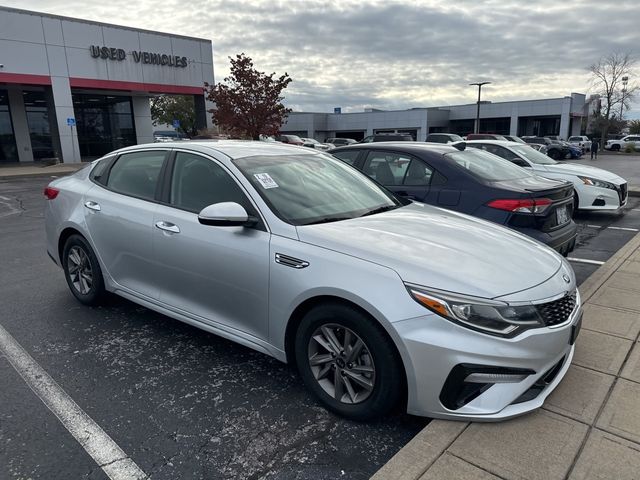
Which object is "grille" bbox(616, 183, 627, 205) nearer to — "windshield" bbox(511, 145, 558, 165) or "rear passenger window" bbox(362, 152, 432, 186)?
"windshield" bbox(511, 145, 558, 165)

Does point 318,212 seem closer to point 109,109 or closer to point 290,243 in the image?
point 290,243

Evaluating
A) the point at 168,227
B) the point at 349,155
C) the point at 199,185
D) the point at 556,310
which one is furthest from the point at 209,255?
the point at 349,155

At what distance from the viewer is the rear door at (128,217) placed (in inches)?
152

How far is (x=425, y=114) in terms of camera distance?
Result: 61.9 meters

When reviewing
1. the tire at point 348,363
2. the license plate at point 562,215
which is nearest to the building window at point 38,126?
the license plate at point 562,215

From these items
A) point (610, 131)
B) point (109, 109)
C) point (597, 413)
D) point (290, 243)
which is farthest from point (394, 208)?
point (610, 131)

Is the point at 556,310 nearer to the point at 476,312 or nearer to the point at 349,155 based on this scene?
the point at 476,312

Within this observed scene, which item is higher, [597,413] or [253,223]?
[253,223]

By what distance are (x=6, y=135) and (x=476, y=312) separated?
32.6m

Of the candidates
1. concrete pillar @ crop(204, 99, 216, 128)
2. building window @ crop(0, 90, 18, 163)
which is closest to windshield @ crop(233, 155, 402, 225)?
concrete pillar @ crop(204, 99, 216, 128)

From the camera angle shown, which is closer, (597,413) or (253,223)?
(597,413)

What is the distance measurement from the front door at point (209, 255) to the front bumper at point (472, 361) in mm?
1032

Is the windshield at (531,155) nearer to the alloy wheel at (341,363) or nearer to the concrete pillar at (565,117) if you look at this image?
the alloy wheel at (341,363)

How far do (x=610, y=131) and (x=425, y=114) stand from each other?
2420cm
